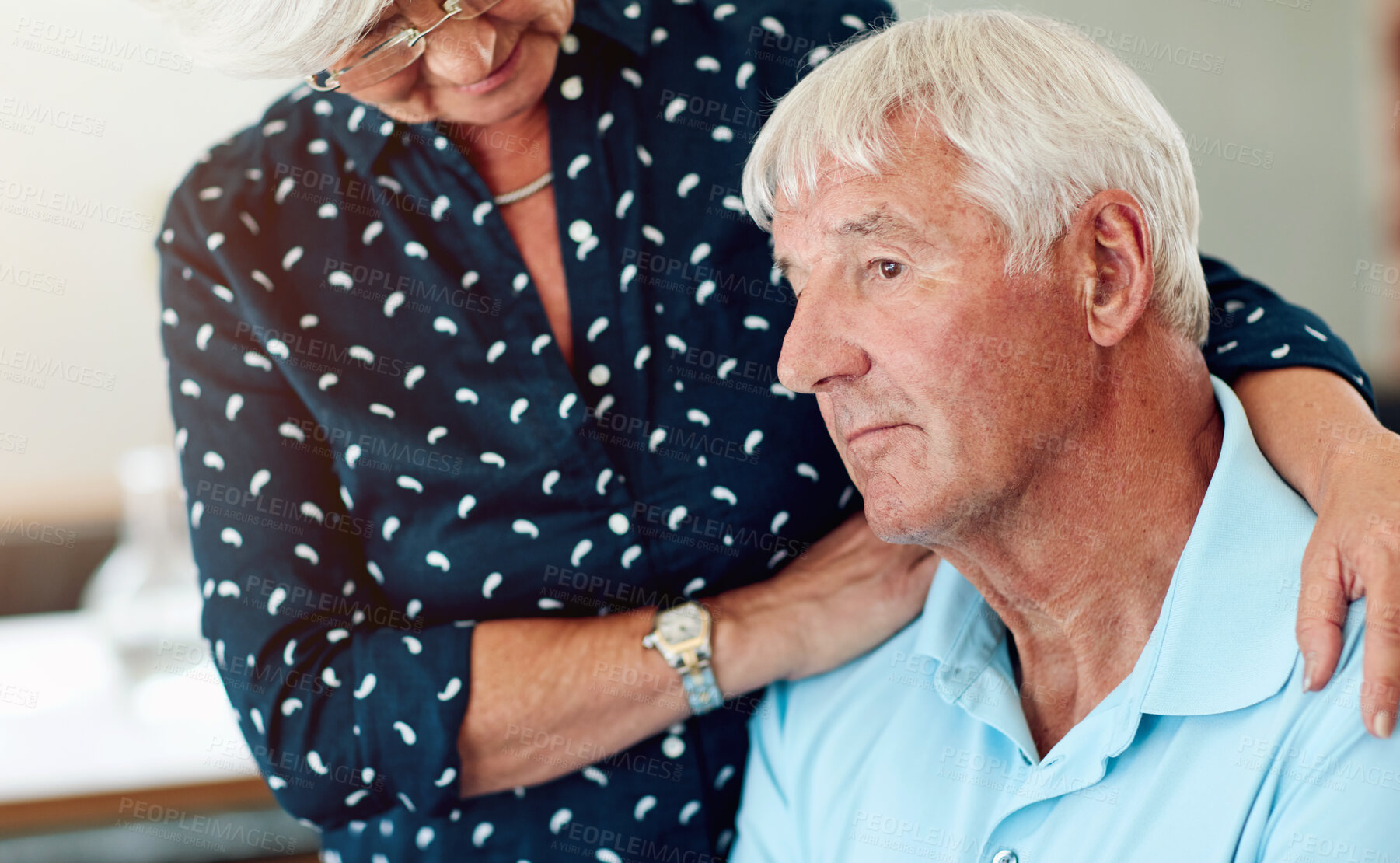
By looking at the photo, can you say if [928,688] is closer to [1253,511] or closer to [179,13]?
[1253,511]

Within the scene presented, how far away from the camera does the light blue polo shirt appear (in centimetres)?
94

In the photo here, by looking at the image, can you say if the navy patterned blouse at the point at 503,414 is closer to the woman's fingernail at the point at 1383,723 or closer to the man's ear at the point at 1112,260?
the man's ear at the point at 1112,260

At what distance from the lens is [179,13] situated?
121 cm

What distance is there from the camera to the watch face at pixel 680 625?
130 cm

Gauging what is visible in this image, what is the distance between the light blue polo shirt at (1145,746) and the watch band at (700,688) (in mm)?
145

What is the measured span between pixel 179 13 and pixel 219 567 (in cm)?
65

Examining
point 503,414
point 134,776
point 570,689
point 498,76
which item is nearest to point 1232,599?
point 570,689

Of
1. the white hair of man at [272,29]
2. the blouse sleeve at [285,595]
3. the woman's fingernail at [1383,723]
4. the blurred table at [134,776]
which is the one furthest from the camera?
the blurred table at [134,776]

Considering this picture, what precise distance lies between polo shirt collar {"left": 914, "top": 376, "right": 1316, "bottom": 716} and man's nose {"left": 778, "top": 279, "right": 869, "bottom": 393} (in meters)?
0.38

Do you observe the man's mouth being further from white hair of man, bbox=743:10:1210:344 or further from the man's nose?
white hair of man, bbox=743:10:1210:344

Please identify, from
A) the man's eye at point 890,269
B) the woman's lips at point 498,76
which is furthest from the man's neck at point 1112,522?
the woman's lips at point 498,76

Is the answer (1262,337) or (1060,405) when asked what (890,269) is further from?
(1262,337)

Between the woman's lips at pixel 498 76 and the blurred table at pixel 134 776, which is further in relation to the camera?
the blurred table at pixel 134 776

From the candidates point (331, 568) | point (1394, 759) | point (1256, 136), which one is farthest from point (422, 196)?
point (1256, 136)
